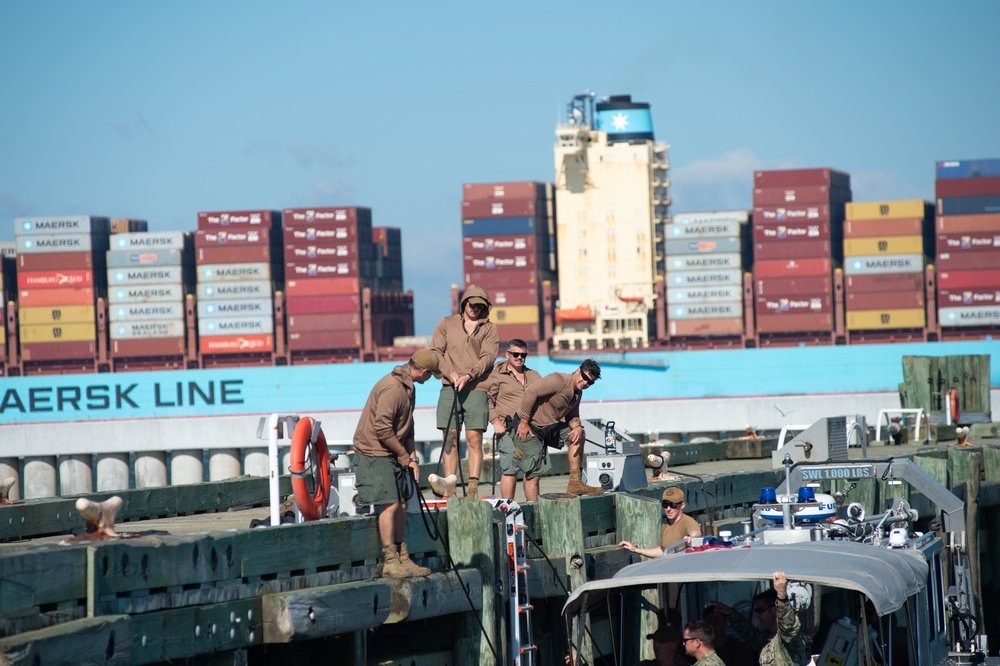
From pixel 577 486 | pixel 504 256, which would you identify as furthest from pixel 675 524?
pixel 504 256

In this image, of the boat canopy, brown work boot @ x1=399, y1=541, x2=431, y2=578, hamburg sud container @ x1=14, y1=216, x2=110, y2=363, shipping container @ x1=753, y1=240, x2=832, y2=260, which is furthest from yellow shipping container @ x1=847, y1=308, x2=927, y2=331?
brown work boot @ x1=399, y1=541, x2=431, y2=578

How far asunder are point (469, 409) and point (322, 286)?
64077 mm

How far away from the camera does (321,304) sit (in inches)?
2936

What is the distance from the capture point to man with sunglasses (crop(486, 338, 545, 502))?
11.4m

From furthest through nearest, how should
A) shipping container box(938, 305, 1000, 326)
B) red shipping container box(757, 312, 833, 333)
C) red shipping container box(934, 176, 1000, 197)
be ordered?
1. red shipping container box(757, 312, 833, 333)
2. red shipping container box(934, 176, 1000, 197)
3. shipping container box(938, 305, 1000, 326)

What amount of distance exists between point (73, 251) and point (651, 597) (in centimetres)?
7153


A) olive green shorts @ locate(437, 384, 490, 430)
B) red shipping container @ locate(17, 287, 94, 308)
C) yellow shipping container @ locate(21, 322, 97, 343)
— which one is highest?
red shipping container @ locate(17, 287, 94, 308)

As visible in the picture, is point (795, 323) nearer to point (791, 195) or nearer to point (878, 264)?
point (878, 264)

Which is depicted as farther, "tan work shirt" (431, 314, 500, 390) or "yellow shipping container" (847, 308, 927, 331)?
"yellow shipping container" (847, 308, 927, 331)

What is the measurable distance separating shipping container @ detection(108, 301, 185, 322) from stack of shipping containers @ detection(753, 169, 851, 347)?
32.3 m

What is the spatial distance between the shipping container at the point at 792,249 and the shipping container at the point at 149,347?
32510mm

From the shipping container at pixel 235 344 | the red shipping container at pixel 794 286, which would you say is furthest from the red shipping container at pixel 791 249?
the shipping container at pixel 235 344

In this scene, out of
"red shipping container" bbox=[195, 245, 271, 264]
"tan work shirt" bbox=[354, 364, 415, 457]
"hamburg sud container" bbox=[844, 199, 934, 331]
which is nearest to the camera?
"tan work shirt" bbox=[354, 364, 415, 457]

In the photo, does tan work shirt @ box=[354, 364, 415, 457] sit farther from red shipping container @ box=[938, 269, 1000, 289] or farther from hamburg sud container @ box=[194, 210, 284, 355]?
hamburg sud container @ box=[194, 210, 284, 355]
